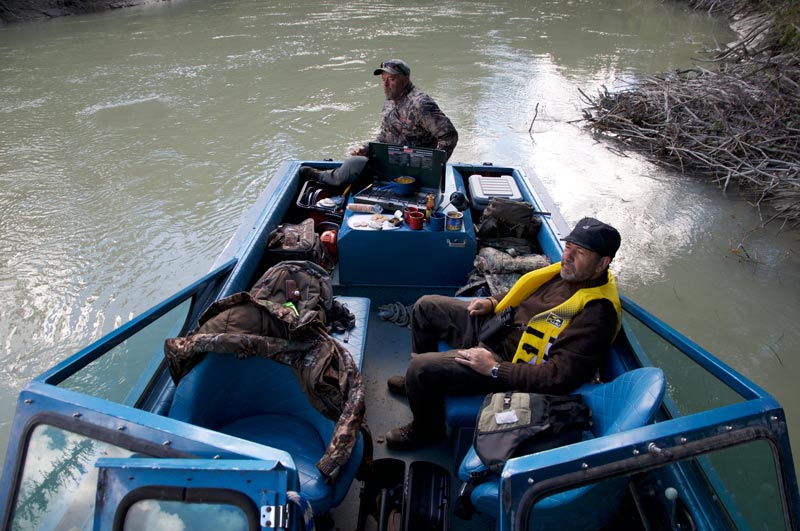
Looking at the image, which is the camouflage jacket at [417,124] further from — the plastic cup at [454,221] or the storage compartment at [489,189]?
the plastic cup at [454,221]

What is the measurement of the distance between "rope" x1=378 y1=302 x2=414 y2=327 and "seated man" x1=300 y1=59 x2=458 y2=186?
115 centimetres

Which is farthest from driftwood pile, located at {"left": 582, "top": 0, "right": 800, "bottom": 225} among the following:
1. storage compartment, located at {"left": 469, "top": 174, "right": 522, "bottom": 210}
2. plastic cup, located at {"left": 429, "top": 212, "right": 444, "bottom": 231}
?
plastic cup, located at {"left": 429, "top": 212, "right": 444, "bottom": 231}

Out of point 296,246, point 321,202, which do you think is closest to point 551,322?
point 296,246

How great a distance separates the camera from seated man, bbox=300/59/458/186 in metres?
3.89

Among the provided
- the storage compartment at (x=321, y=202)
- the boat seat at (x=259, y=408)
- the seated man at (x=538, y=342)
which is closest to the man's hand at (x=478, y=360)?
the seated man at (x=538, y=342)

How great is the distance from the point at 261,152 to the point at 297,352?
6.46m

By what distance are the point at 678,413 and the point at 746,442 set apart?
0.70 meters

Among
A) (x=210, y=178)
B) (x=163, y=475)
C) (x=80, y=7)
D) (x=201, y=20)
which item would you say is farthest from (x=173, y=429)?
(x=80, y=7)

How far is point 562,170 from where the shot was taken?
25.3 ft

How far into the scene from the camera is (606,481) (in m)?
1.40

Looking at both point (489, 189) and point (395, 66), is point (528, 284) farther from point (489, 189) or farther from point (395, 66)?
point (395, 66)

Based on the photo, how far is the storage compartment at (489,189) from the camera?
13.1 ft

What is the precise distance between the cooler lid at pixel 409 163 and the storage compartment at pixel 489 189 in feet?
1.20

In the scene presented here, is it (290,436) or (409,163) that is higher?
(409,163)
